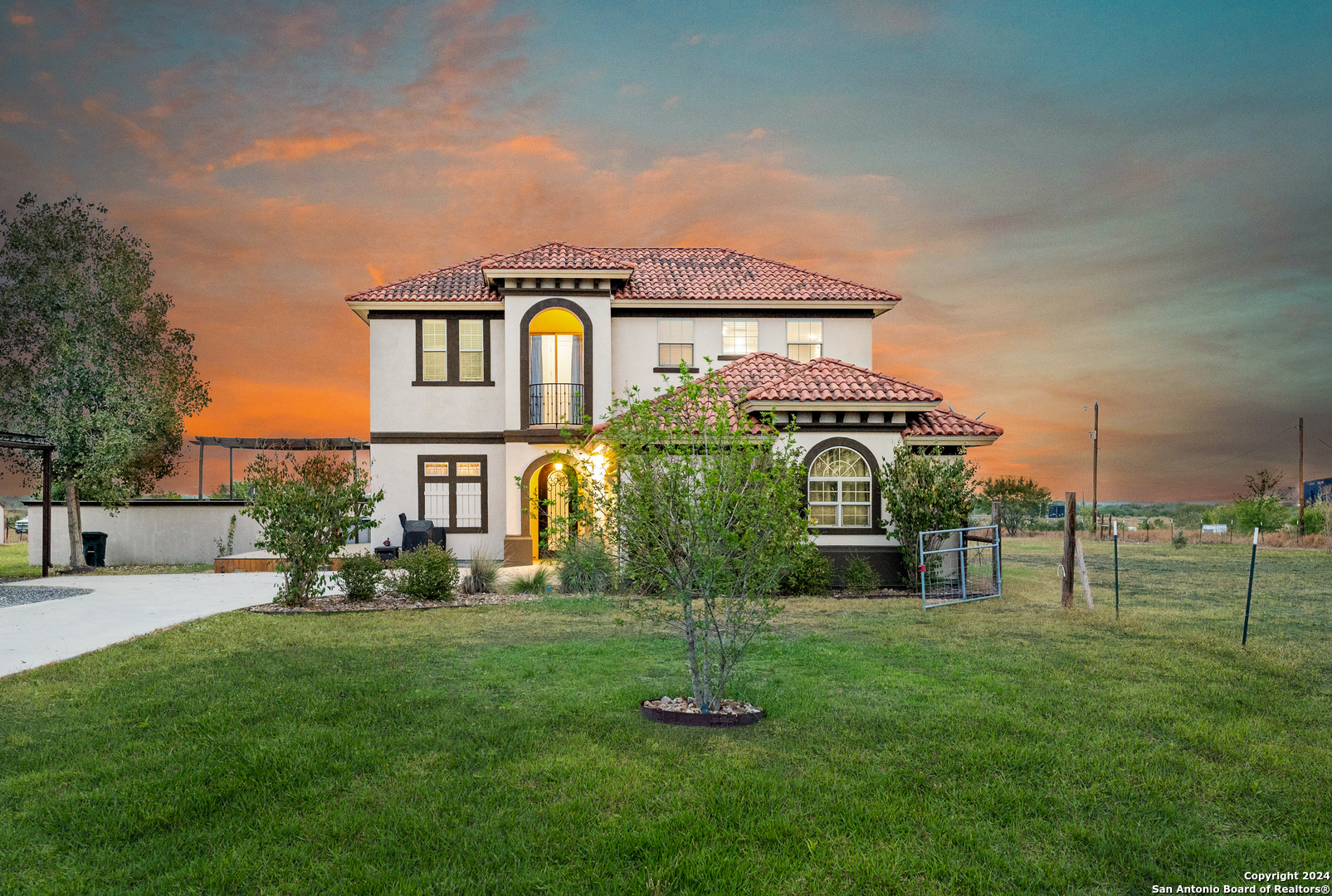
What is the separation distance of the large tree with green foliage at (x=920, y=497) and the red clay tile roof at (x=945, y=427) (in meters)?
0.68

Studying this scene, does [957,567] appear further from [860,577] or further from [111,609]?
[111,609]

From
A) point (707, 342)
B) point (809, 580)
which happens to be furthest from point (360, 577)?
point (707, 342)

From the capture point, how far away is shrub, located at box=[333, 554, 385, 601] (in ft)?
Answer: 44.9

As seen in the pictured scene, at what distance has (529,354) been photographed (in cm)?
2089

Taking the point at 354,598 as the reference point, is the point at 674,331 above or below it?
above

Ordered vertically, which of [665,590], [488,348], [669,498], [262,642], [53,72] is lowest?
[262,642]

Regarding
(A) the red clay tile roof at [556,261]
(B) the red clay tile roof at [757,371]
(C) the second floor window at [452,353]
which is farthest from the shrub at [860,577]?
(C) the second floor window at [452,353]

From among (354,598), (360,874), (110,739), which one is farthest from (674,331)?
(360,874)

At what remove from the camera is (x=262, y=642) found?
10.2 meters

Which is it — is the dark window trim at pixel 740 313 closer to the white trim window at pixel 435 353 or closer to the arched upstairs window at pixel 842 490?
the white trim window at pixel 435 353

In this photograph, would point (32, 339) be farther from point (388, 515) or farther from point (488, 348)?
point (488, 348)

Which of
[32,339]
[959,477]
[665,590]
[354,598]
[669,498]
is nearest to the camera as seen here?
[669,498]

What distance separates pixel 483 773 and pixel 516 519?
618 inches

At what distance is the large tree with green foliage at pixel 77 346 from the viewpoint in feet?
66.0
